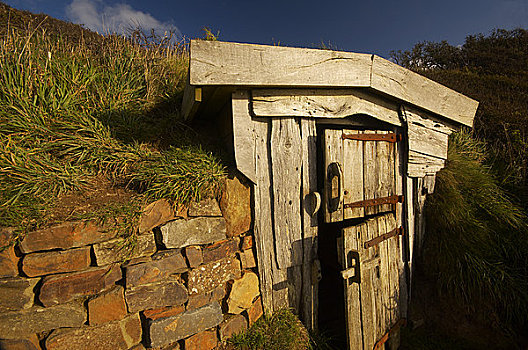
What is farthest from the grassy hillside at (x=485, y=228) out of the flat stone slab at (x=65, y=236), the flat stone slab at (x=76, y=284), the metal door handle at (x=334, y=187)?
the flat stone slab at (x=65, y=236)

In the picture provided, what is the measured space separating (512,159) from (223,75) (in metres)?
4.78

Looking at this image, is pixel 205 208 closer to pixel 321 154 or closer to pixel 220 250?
pixel 220 250

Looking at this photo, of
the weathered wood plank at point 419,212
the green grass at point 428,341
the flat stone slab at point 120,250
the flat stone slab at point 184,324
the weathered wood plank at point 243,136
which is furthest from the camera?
the weathered wood plank at point 419,212

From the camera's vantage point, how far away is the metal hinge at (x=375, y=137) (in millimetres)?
2859

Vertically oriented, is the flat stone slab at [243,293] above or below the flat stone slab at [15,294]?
below

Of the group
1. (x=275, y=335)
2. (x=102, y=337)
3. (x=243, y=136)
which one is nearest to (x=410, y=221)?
(x=275, y=335)

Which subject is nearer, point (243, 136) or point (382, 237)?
point (243, 136)

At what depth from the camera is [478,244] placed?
11.1ft

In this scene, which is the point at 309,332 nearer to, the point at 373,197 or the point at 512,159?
the point at 373,197

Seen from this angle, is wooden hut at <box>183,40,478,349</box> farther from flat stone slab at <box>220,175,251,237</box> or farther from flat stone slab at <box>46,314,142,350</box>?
flat stone slab at <box>46,314,142,350</box>

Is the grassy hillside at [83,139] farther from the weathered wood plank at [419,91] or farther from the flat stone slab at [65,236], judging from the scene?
the weathered wood plank at [419,91]

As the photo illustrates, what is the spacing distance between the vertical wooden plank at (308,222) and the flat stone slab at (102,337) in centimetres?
164

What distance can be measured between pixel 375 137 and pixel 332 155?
25.7 inches

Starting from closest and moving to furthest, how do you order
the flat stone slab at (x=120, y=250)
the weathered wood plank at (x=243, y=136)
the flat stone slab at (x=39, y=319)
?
the flat stone slab at (x=39, y=319)
the flat stone slab at (x=120, y=250)
the weathered wood plank at (x=243, y=136)
